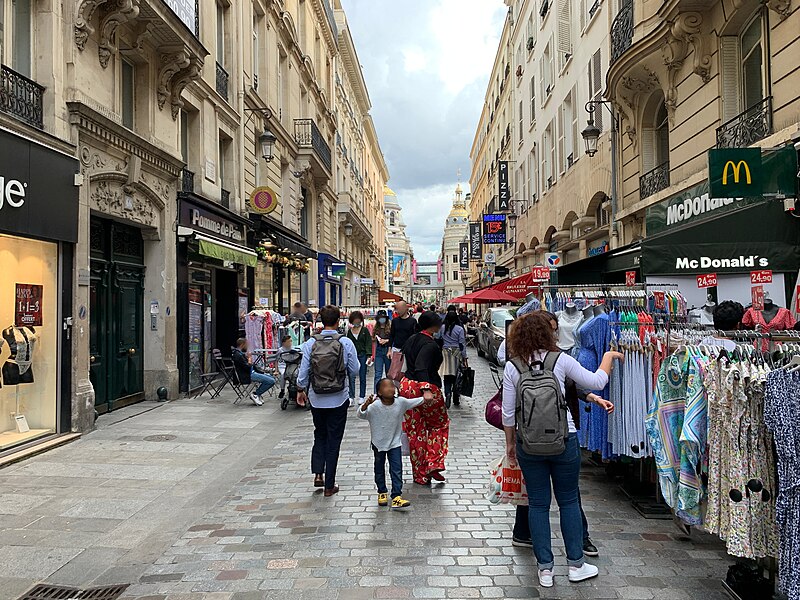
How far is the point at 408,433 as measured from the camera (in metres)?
6.41

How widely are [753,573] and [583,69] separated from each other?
1951 centimetres

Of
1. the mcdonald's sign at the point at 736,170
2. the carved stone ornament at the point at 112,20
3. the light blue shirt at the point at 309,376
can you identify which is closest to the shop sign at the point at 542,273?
the mcdonald's sign at the point at 736,170

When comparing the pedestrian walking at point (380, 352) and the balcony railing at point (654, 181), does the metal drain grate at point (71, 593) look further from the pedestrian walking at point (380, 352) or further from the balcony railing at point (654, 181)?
the balcony railing at point (654, 181)

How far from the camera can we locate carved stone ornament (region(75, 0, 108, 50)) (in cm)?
877

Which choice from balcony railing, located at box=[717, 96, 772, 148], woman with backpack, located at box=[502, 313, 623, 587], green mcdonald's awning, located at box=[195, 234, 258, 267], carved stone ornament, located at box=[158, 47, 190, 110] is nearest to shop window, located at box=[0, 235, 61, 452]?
green mcdonald's awning, located at box=[195, 234, 258, 267]

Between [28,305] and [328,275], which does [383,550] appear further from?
[328,275]

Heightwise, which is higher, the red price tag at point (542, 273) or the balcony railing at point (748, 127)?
the balcony railing at point (748, 127)

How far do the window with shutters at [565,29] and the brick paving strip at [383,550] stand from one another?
19.7 m

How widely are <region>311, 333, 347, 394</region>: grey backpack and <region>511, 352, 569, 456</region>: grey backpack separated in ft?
8.04

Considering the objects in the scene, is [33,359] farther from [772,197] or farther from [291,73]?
[291,73]

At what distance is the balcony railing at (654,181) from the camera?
13.7 metres

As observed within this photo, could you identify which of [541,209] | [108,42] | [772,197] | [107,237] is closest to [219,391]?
[107,237]

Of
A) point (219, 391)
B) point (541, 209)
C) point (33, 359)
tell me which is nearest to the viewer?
point (33, 359)

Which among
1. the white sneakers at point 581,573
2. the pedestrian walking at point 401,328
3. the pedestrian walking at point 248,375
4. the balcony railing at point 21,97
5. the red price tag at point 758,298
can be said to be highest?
the balcony railing at point 21,97
